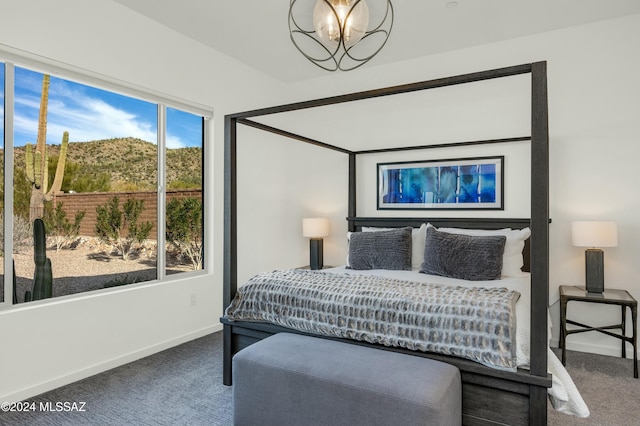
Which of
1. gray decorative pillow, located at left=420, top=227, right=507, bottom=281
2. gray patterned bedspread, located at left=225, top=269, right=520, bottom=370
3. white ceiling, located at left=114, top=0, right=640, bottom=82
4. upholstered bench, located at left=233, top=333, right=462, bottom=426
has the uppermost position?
white ceiling, located at left=114, top=0, right=640, bottom=82

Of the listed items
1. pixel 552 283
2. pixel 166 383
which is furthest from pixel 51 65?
pixel 552 283

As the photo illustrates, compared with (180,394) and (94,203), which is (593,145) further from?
(94,203)

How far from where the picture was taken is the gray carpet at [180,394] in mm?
2230

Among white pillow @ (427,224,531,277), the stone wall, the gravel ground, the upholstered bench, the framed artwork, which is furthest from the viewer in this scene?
the framed artwork

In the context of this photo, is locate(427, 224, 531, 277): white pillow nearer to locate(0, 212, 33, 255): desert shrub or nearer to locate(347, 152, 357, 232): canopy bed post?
locate(347, 152, 357, 232): canopy bed post

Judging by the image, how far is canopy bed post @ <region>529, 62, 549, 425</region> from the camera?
1718mm

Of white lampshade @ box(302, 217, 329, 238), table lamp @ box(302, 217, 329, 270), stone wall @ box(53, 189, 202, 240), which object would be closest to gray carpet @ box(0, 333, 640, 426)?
stone wall @ box(53, 189, 202, 240)

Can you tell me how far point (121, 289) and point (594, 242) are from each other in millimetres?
3774

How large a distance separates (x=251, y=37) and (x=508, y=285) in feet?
10.1

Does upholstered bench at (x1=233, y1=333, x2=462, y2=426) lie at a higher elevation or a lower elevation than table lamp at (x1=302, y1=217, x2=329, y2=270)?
lower

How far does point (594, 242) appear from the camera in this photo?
119 inches

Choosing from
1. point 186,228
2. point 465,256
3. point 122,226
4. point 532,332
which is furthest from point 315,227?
point 532,332

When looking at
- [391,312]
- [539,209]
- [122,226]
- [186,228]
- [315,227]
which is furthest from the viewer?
[315,227]

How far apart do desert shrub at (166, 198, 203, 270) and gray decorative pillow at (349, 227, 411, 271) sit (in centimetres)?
153
